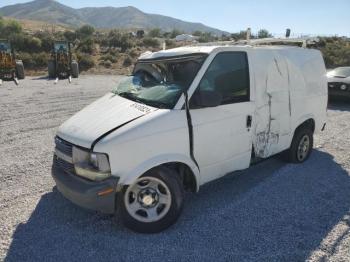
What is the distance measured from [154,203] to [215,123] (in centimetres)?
120

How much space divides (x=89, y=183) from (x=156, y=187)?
2.43 ft

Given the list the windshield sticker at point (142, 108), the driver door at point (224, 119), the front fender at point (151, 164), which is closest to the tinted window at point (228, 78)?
the driver door at point (224, 119)

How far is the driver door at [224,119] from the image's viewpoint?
425cm

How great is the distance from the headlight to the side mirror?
126 centimetres

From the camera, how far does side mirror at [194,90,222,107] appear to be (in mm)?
4086

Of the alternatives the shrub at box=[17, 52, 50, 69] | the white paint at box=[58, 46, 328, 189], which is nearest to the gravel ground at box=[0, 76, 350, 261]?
the white paint at box=[58, 46, 328, 189]

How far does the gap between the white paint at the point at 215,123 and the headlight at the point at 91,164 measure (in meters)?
0.07

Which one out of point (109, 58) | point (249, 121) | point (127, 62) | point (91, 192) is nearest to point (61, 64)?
point (127, 62)

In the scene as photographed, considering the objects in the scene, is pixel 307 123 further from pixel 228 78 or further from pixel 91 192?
pixel 91 192

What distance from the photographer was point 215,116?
436cm

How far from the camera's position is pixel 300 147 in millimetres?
6211

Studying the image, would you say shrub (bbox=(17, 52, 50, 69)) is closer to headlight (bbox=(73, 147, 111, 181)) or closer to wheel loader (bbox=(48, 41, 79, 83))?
wheel loader (bbox=(48, 41, 79, 83))

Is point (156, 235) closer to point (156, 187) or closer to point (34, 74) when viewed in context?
point (156, 187)

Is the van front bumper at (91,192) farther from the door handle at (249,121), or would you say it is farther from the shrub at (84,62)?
the shrub at (84,62)
